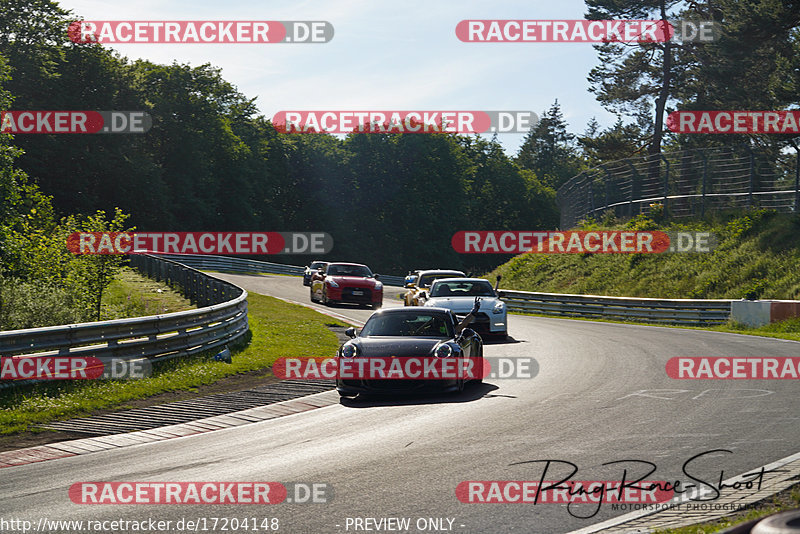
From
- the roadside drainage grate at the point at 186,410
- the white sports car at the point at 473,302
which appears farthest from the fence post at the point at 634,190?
the roadside drainage grate at the point at 186,410

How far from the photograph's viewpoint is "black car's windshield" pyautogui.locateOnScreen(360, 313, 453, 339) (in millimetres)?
13164

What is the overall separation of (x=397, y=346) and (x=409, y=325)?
131 centimetres

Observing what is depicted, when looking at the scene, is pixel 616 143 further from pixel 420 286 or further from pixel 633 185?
pixel 420 286

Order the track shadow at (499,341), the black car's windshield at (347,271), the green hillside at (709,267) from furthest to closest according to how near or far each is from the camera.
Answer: the black car's windshield at (347,271), the green hillside at (709,267), the track shadow at (499,341)

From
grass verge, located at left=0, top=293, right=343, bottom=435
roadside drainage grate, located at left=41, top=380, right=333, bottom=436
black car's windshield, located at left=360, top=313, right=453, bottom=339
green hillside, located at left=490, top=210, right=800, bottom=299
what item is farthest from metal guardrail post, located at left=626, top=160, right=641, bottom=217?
roadside drainage grate, located at left=41, top=380, right=333, bottom=436

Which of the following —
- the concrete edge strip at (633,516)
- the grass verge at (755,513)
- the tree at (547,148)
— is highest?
the tree at (547,148)

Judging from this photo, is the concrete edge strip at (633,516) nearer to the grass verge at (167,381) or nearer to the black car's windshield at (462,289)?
the grass verge at (167,381)

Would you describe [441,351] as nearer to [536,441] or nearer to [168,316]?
[536,441]

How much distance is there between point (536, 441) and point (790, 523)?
17.1ft

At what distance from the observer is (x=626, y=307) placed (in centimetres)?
3111

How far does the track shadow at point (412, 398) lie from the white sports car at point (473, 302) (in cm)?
717

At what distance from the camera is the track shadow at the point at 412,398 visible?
465 inches

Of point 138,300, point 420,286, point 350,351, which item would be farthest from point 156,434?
point 138,300

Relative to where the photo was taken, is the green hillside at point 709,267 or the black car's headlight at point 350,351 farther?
the green hillside at point 709,267
